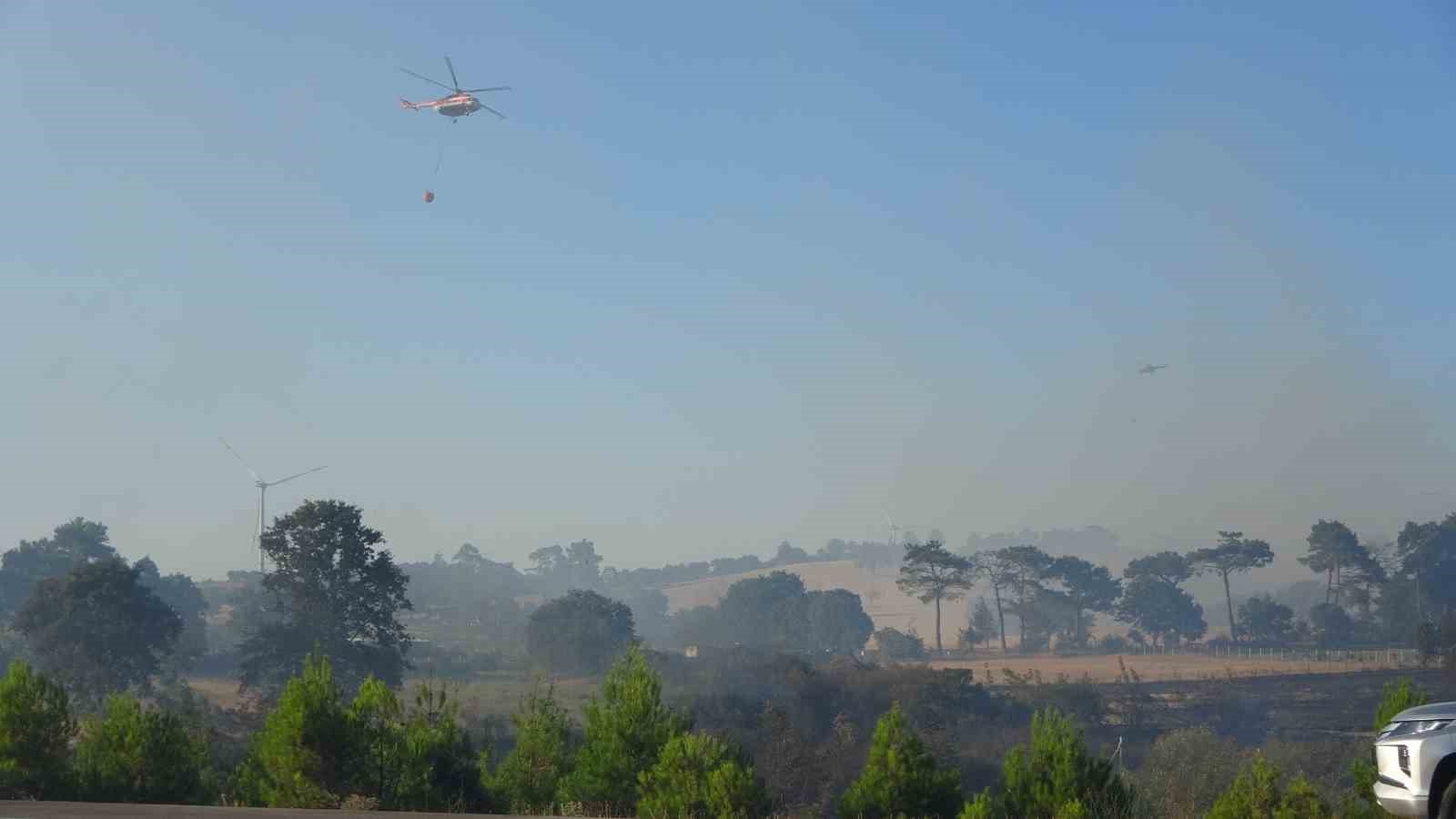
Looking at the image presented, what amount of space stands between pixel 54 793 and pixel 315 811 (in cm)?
682

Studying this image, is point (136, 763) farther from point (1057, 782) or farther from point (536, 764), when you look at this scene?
point (1057, 782)

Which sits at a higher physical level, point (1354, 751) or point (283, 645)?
point (283, 645)

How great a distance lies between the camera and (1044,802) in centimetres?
1920

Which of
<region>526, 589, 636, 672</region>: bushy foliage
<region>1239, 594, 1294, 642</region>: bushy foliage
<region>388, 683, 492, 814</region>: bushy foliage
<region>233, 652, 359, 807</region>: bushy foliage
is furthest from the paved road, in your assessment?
<region>1239, 594, 1294, 642</region>: bushy foliage

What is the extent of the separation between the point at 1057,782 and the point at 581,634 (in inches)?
3020

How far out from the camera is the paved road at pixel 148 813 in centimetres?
1709

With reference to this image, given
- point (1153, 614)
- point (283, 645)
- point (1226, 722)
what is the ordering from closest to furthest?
point (1226, 722), point (283, 645), point (1153, 614)

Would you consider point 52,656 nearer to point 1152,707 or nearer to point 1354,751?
point 1152,707

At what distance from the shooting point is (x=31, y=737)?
22359 mm

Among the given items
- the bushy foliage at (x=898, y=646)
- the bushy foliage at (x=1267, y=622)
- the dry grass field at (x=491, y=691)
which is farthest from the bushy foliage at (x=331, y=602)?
the bushy foliage at (x=1267, y=622)

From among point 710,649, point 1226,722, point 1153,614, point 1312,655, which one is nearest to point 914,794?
point 1226,722

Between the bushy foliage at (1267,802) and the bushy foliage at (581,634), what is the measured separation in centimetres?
7720

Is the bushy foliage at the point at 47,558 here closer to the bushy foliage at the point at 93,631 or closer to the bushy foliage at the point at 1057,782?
the bushy foliage at the point at 93,631

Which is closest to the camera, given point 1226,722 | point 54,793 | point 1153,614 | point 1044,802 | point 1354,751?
point 1044,802
